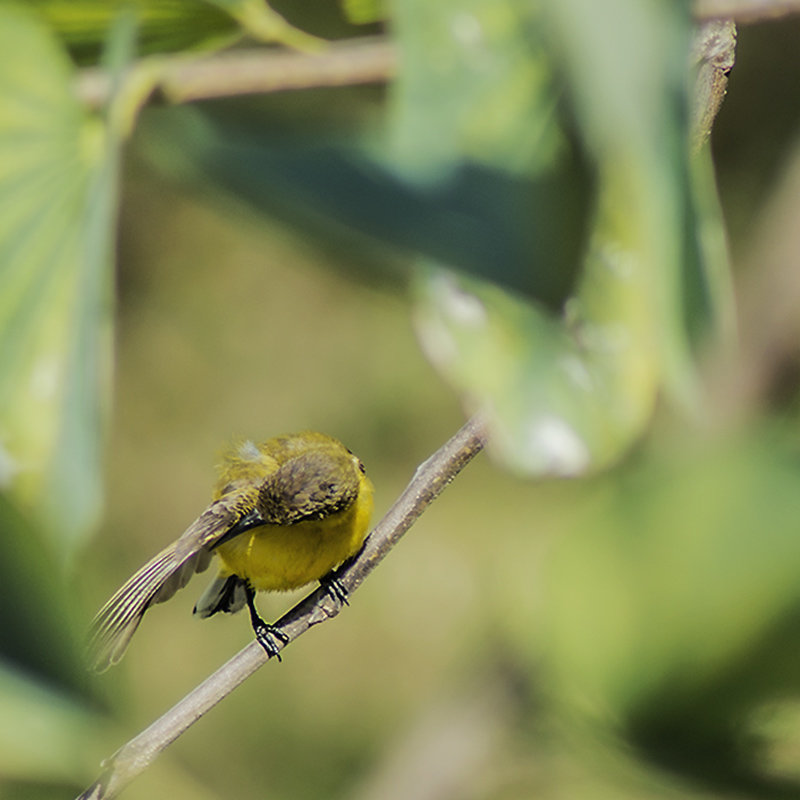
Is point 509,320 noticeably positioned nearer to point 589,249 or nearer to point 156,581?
point 589,249

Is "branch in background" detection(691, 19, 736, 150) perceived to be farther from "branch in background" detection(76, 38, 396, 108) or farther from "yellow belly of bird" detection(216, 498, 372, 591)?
"yellow belly of bird" detection(216, 498, 372, 591)

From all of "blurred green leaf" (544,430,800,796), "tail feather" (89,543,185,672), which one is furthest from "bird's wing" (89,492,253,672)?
"blurred green leaf" (544,430,800,796)

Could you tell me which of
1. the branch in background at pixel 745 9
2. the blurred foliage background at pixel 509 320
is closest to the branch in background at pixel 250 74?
the blurred foliage background at pixel 509 320

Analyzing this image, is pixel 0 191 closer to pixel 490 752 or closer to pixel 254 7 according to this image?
pixel 254 7

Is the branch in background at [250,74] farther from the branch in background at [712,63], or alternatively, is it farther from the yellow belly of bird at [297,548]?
the yellow belly of bird at [297,548]

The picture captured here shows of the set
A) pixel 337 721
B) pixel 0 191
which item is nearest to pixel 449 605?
pixel 337 721
